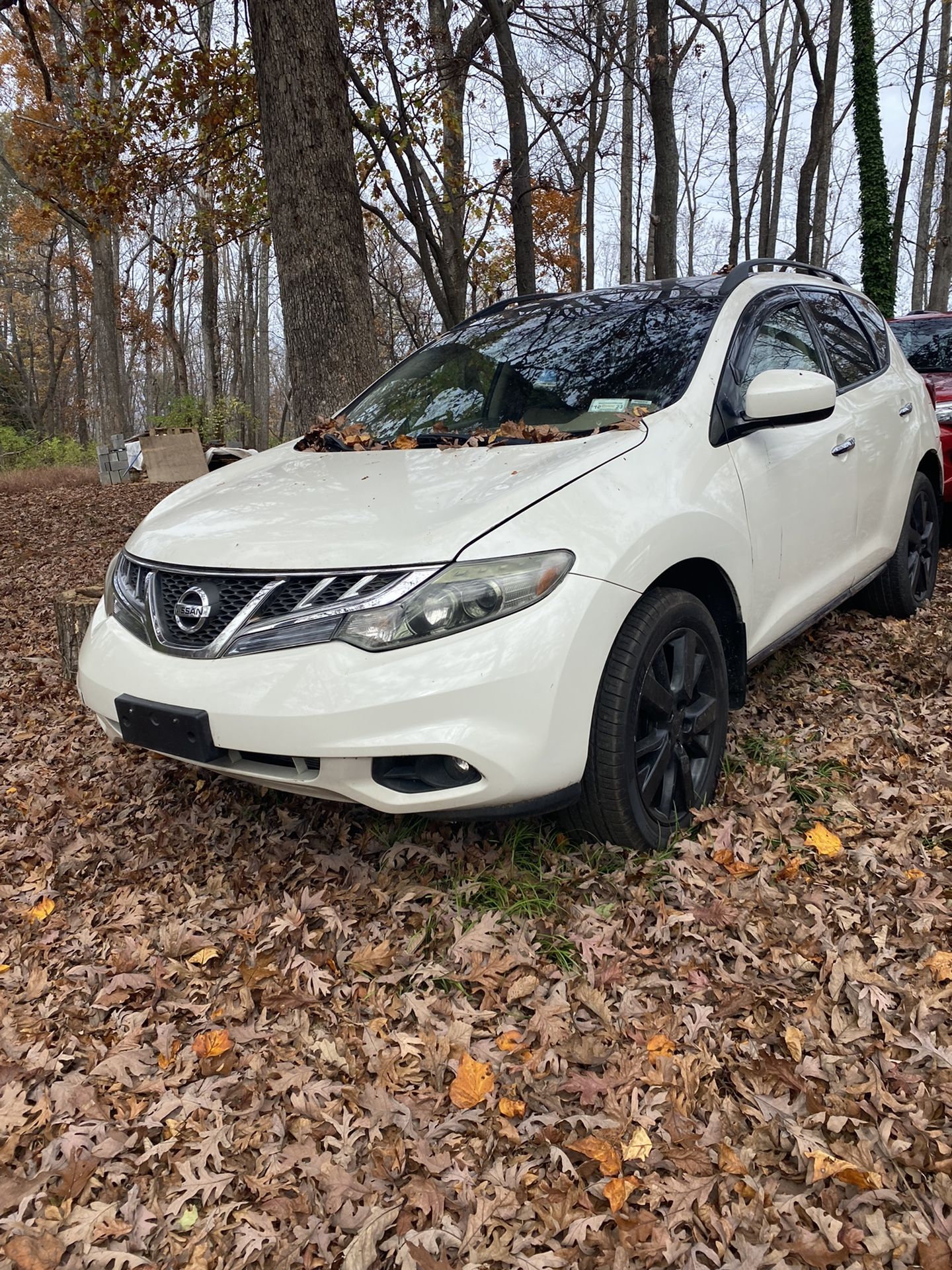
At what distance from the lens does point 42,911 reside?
2.82 m

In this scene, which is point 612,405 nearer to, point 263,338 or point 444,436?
point 444,436

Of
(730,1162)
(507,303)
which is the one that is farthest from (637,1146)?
(507,303)

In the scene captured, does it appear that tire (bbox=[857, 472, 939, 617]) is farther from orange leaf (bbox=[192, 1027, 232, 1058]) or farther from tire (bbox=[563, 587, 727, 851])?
orange leaf (bbox=[192, 1027, 232, 1058])

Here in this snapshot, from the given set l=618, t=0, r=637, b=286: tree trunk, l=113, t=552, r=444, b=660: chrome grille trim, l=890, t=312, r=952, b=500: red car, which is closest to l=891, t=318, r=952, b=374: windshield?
l=890, t=312, r=952, b=500: red car

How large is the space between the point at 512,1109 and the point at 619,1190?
30 centimetres

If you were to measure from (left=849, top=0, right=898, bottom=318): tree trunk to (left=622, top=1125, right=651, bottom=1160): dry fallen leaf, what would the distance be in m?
16.1

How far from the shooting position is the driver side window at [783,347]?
330 centimetres

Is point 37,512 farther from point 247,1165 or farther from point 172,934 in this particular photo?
point 247,1165

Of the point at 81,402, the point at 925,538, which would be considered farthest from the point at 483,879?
the point at 81,402

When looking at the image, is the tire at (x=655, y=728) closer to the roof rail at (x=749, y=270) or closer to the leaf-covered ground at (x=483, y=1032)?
the leaf-covered ground at (x=483, y=1032)

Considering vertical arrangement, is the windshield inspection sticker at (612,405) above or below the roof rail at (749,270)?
below

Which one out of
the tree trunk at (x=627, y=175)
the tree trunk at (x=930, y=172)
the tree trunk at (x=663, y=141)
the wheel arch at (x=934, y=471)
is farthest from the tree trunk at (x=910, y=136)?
the wheel arch at (x=934, y=471)

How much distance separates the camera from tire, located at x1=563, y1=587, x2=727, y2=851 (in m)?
2.43

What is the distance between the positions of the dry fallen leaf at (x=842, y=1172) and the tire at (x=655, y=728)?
95 cm
